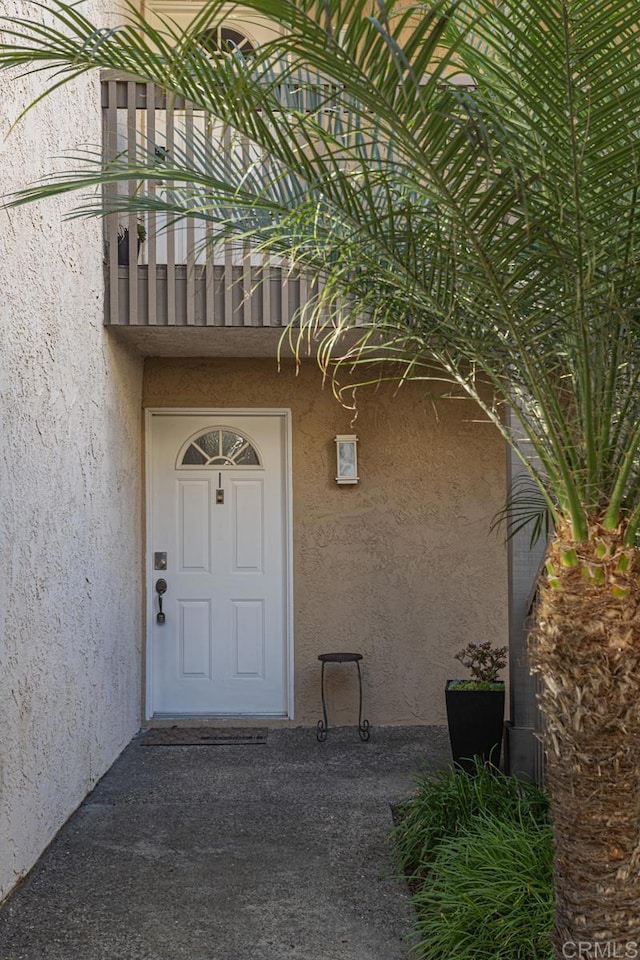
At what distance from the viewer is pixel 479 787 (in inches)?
181

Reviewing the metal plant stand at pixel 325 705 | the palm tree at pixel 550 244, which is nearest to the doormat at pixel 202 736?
the metal plant stand at pixel 325 705

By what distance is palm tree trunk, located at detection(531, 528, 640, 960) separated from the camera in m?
2.79

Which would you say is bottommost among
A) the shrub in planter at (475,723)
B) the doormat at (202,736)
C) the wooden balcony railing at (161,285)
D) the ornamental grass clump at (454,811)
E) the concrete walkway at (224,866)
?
the concrete walkway at (224,866)

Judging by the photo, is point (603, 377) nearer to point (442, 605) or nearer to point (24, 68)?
point (24, 68)

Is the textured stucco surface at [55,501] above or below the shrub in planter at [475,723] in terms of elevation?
above

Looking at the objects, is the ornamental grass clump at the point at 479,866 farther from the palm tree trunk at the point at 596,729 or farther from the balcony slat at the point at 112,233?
the balcony slat at the point at 112,233

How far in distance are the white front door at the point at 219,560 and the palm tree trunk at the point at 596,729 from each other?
468 cm

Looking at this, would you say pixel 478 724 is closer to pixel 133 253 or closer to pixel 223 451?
pixel 223 451

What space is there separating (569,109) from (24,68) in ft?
10.0

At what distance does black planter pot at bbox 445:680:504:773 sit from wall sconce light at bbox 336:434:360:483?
7.66 feet

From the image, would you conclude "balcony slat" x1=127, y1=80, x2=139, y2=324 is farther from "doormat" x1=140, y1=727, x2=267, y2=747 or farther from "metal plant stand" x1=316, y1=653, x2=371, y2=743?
"doormat" x1=140, y1=727, x2=267, y2=747

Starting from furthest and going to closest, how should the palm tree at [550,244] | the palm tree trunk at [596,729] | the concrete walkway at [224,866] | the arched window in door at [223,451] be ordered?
the arched window in door at [223,451] → the concrete walkway at [224,866] → the palm tree trunk at [596,729] → the palm tree at [550,244]

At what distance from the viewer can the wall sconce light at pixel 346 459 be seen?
743cm

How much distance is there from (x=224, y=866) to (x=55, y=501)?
6.44ft
